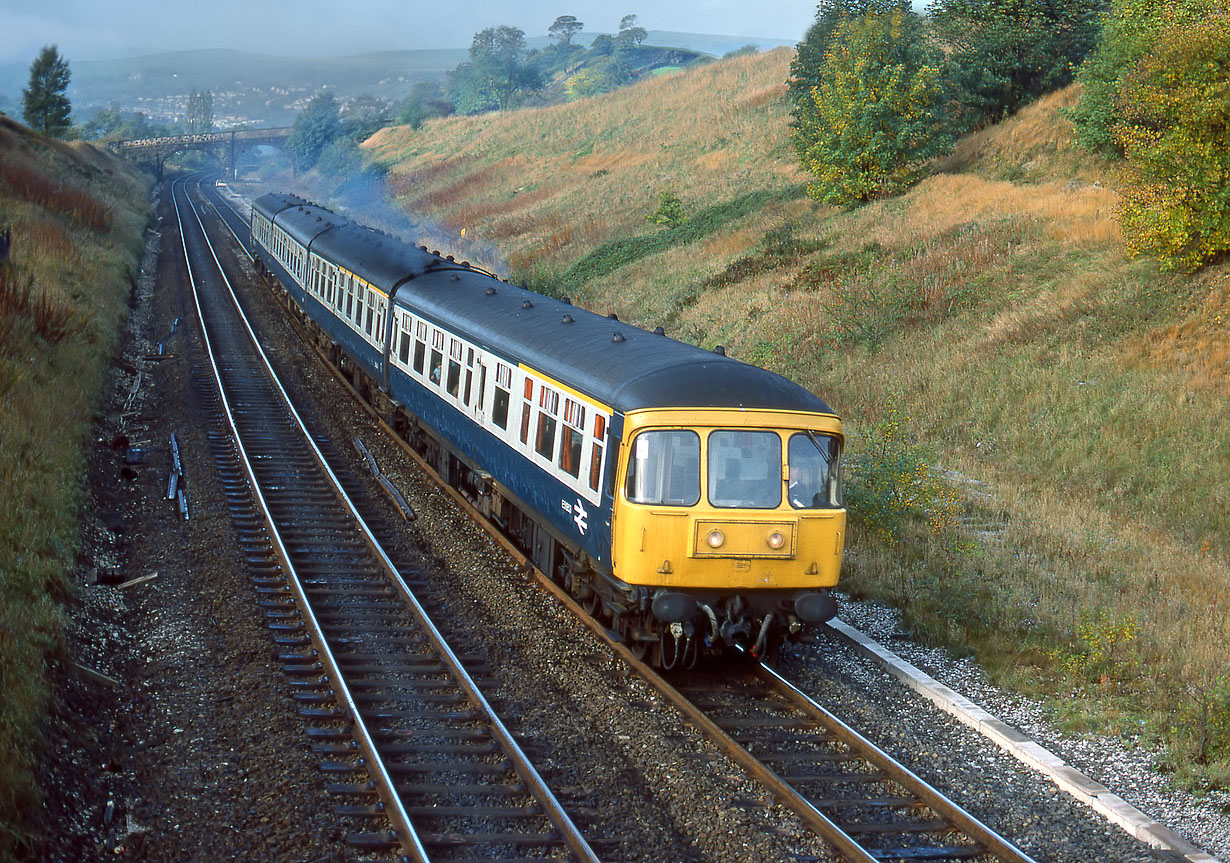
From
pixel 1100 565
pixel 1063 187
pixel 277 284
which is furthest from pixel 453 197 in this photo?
pixel 1100 565

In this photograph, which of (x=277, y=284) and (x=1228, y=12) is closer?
(x=1228, y=12)

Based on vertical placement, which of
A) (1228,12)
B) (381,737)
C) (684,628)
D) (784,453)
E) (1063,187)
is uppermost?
(1228,12)

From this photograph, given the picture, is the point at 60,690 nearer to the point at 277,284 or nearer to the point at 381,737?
the point at 381,737

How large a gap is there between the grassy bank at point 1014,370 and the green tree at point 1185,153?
2.70 ft

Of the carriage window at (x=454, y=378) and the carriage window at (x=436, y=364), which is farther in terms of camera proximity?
the carriage window at (x=436, y=364)

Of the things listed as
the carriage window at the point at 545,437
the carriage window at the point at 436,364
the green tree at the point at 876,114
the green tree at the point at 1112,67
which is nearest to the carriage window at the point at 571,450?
the carriage window at the point at 545,437

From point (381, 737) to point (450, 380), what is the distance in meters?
7.43

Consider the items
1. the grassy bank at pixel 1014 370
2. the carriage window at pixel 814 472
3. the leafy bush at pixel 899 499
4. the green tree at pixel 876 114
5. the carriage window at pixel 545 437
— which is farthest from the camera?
the green tree at pixel 876 114

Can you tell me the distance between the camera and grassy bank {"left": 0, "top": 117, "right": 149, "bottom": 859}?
319 inches

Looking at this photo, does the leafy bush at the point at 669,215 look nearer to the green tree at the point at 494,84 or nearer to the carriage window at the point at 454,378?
the carriage window at the point at 454,378

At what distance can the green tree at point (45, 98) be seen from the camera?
235ft

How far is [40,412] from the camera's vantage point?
53.2ft

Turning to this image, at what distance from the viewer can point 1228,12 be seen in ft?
66.0

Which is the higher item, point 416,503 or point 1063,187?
point 1063,187
